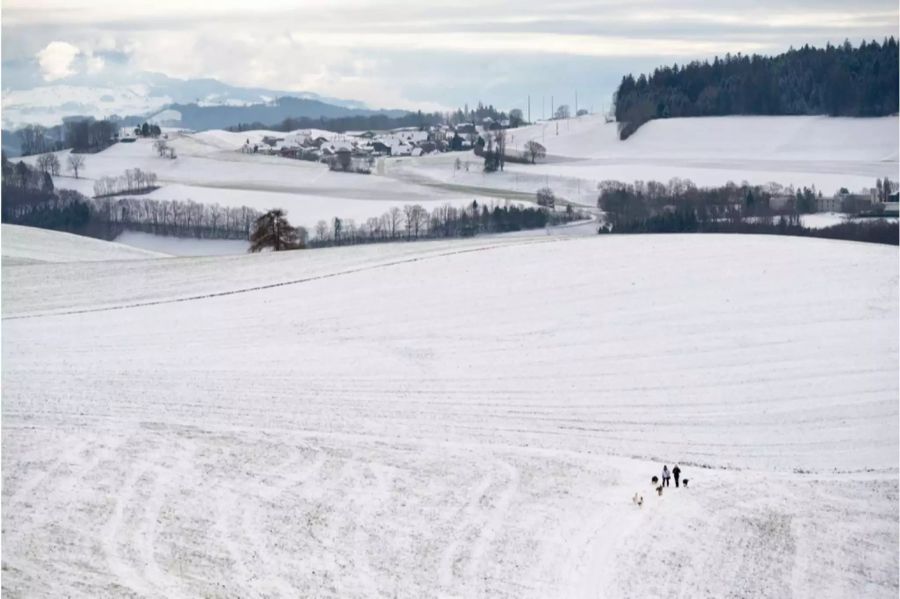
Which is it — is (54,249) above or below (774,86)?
below

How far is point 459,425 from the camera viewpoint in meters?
24.2

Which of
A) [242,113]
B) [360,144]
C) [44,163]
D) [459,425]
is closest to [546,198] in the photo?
[44,163]

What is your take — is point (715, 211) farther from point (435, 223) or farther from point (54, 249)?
point (54, 249)

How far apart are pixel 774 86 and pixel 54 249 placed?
74457mm

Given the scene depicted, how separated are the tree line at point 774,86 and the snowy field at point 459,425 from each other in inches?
2587

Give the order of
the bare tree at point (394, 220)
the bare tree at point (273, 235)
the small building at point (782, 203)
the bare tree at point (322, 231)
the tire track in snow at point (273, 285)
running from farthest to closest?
1. the small building at point (782, 203)
2. the bare tree at point (394, 220)
3. the bare tree at point (322, 231)
4. the bare tree at point (273, 235)
5. the tire track in snow at point (273, 285)

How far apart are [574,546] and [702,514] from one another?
8.32 ft

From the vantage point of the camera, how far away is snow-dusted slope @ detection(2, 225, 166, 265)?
42719mm

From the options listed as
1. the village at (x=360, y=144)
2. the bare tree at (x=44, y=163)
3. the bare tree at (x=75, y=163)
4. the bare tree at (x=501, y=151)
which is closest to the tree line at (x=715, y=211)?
the bare tree at (x=501, y=151)

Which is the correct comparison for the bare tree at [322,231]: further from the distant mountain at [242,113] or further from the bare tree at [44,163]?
the distant mountain at [242,113]

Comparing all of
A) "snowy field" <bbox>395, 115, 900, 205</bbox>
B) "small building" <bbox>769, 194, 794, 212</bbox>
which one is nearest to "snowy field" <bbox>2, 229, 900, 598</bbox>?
"small building" <bbox>769, 194, 794, 212</bbox>

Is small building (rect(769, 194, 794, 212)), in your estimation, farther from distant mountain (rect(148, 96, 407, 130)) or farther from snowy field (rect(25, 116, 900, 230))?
distant mountain (rect(148, 96, 407, 130))

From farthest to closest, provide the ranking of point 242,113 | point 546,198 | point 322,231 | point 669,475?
1. point 242,113
2. point 546,198
3. point 322,231
4. point 669,475

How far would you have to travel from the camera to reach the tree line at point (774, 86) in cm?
9900
